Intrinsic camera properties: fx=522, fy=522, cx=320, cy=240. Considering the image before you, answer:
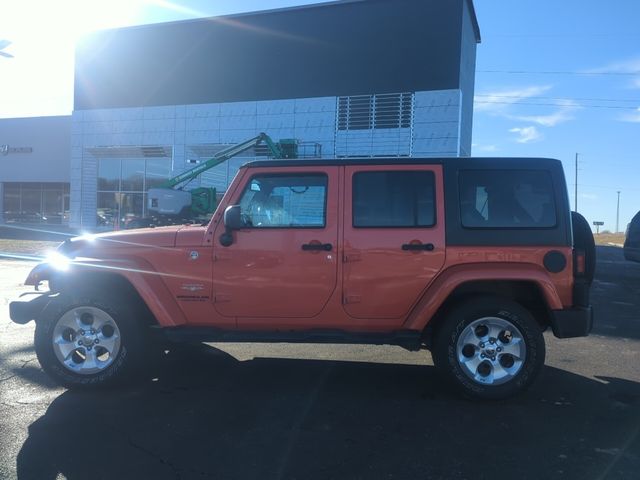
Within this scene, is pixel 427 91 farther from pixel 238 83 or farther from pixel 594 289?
pixel 594 289

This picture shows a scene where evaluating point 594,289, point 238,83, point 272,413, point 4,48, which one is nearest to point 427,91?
point 238,83

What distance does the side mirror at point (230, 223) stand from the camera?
455 cm

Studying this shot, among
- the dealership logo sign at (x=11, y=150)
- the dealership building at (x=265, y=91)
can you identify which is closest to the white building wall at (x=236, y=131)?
the dealership building at (x=265, y=91)

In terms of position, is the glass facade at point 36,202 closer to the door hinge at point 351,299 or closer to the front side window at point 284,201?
the front side window at point 284,201

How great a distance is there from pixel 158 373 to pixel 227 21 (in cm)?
2391

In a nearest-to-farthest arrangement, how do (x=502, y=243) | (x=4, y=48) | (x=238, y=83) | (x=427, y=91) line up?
(x=502, y=243) < (x=4, y=48) < (x=427, y=91) < (x=238, y=83)

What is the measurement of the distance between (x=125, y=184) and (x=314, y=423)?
27.0 m

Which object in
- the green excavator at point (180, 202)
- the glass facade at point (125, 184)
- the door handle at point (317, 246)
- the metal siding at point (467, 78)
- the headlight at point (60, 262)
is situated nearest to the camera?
the door handle at point (317, 246)

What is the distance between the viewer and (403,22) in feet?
73.9

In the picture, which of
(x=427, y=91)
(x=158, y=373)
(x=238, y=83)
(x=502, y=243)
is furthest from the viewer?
(x=238, y=83)

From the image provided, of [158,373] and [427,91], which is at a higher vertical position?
[427,91]

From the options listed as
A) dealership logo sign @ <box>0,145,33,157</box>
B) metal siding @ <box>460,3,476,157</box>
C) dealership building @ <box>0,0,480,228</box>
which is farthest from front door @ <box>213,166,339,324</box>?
dealership logo sign @ <box>0,145,33,157</box>

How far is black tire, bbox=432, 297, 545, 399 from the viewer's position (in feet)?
14.9

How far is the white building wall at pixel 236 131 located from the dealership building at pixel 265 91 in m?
0.05
